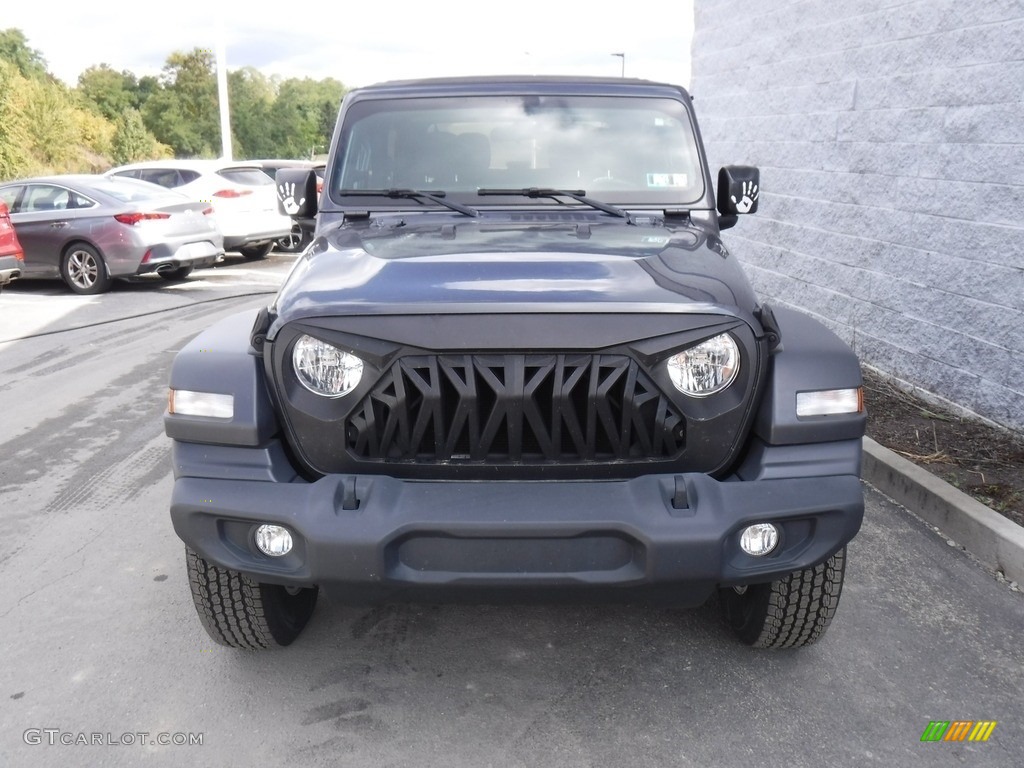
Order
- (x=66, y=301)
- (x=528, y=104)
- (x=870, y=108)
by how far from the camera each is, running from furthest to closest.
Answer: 1. (x=66, y=301)
2. (x=870, y=108)
3. (x=528, y=104)

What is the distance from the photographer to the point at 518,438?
273 cm

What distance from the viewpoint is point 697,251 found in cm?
334

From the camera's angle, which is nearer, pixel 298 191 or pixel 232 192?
pixel 298 191

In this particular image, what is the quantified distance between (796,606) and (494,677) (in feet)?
3.33

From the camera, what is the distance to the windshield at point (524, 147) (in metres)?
→ 4.06

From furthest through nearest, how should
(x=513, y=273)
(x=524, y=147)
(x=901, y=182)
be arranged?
(x=901, y=182) → (x=524, y=147) → (x=513, y=273)

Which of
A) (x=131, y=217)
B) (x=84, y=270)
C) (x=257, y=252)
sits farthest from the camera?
(x=257, y=252)

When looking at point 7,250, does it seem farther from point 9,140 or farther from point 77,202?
→ point 9,140

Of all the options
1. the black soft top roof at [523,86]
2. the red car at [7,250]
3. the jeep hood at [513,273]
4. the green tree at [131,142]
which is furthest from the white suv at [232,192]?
the green tree at [131,142]

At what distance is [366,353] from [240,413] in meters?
0.43

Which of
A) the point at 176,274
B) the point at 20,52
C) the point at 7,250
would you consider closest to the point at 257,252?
the point at 176,274

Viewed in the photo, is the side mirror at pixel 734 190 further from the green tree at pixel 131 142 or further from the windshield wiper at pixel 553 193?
the green tree at pixel 131 142

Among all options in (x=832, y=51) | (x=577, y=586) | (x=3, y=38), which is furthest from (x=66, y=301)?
(x=3, y=38)

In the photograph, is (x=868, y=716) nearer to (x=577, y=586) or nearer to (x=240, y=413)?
(x=577, y=586)
